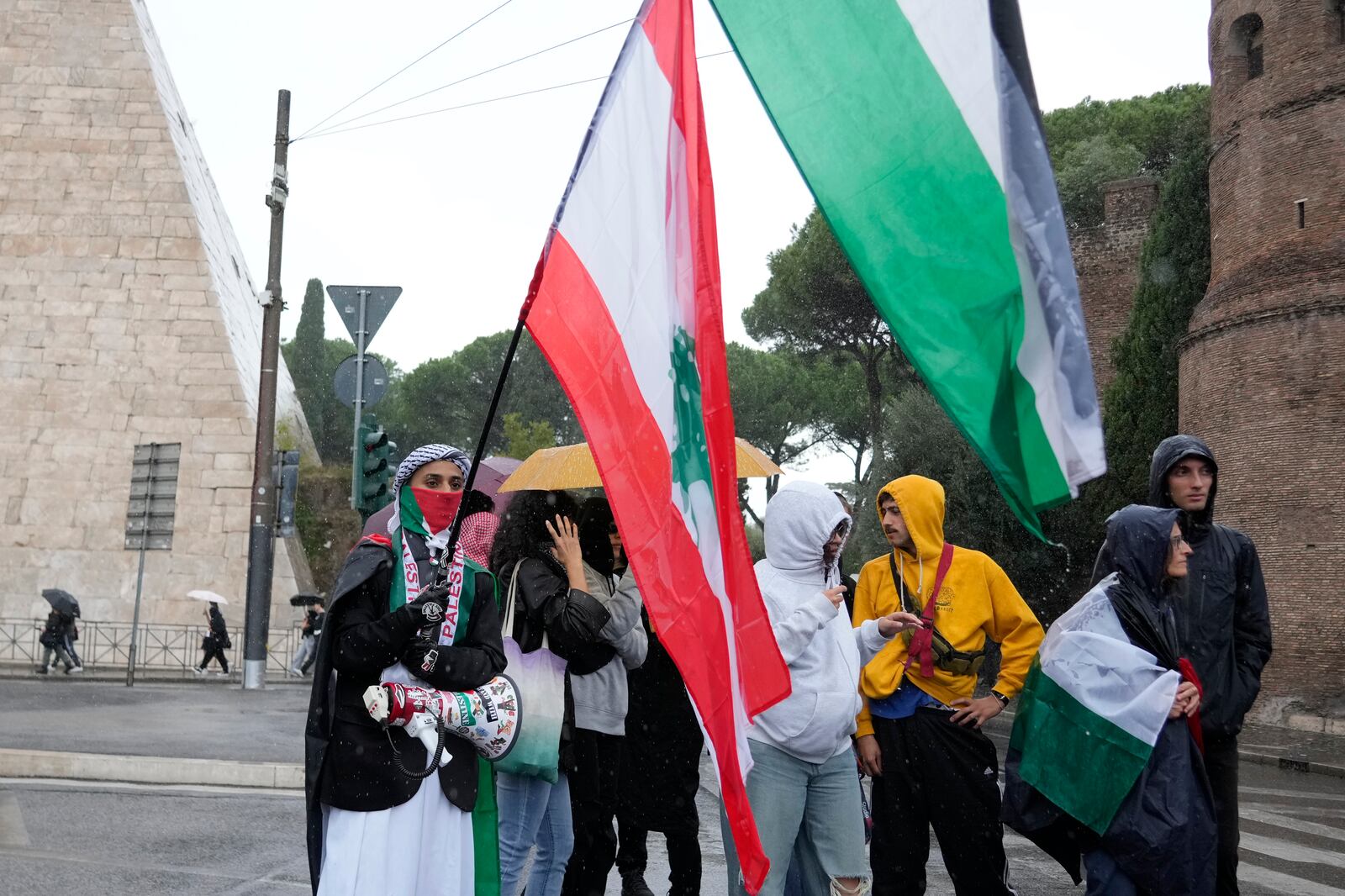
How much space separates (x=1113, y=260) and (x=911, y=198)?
34296 millimetres

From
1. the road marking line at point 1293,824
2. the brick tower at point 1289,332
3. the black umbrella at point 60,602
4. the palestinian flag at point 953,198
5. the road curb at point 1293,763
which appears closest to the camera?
the palestinian flag at point 953,198

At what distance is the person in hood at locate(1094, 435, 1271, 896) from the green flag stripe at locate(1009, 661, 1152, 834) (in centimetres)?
43

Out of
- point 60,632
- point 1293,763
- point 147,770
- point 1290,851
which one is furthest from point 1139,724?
point 60,632

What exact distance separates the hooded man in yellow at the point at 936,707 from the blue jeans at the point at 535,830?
1.11 m

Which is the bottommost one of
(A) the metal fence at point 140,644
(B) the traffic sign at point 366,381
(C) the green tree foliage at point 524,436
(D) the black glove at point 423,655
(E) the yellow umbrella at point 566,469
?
(A) the metal fence at point 140,644

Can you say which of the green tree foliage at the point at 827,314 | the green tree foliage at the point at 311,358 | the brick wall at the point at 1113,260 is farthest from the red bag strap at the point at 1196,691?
the green tree foliage at the point at 311,358

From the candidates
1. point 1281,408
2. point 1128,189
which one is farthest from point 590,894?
point 1128,189

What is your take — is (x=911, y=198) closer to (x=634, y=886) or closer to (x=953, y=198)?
(x=953, y=198)

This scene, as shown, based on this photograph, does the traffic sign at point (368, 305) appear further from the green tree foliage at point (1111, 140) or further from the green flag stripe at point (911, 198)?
the green tree foliage at point (1111, 140)

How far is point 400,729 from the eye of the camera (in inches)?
141

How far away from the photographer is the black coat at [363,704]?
3512mm

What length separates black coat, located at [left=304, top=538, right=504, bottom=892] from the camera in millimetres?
3512

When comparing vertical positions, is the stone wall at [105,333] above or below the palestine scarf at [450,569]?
above

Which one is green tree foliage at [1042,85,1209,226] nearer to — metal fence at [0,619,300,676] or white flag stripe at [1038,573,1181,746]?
metal fence at [0,619,300,676]
